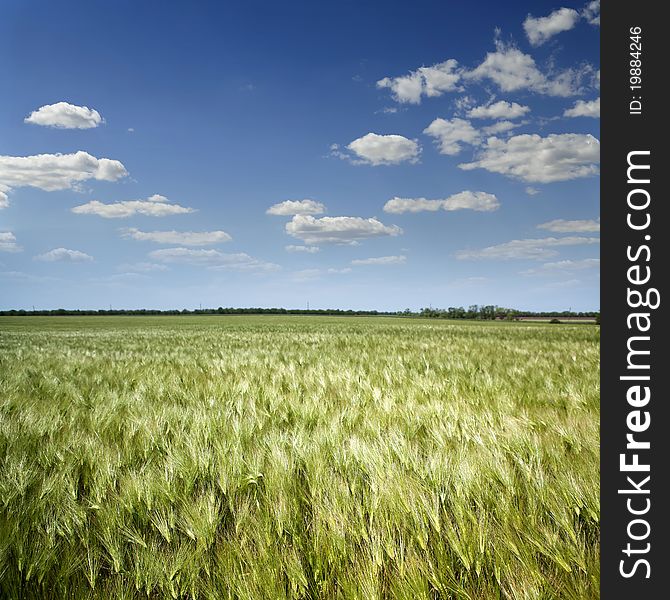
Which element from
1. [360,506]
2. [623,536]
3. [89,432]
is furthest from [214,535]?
[89,432]

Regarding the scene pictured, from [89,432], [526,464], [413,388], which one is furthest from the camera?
[413,388]

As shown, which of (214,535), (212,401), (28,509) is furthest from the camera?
(212,401)

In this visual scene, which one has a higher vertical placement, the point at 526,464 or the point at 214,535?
the point at 526,464

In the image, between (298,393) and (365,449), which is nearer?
(365,449)

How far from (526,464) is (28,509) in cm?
227

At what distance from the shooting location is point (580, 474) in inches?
68.3

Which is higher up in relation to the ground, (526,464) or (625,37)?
(625,37)

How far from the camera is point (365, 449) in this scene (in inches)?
78.5

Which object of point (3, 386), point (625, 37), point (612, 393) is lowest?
point (3, 386)

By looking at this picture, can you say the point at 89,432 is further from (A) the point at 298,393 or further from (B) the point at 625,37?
(B) the point at 625,37

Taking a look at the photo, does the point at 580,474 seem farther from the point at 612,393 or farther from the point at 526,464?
the point at 612,393

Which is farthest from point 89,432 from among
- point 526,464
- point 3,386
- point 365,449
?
point 526,464

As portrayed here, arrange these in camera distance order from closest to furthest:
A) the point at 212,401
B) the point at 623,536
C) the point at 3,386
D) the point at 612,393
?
the point at 623,536 → the point at 612,393 → the point at 212,401 → the point at 3,386

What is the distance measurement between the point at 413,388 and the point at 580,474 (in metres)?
2.27
